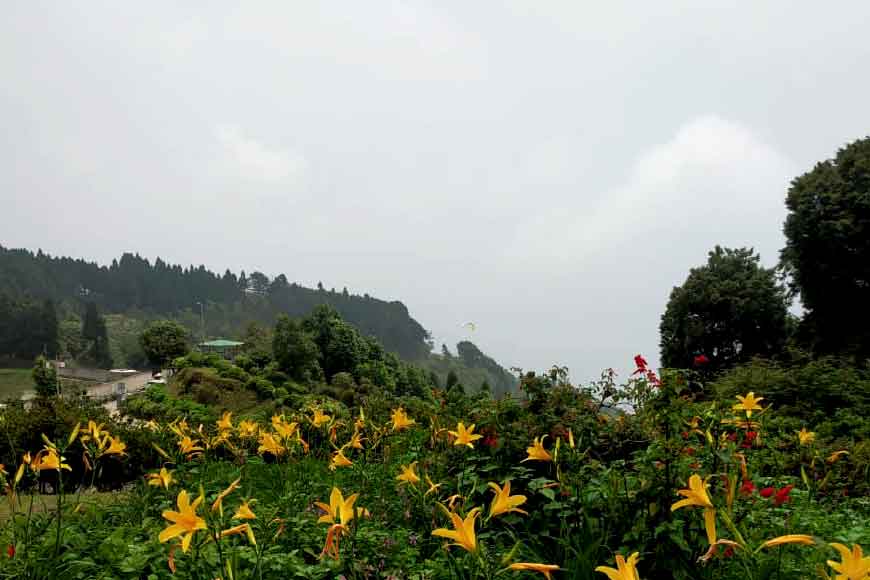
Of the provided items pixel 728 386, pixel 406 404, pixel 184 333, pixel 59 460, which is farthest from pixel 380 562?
pixel 184 333

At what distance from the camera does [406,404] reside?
23.0 feet

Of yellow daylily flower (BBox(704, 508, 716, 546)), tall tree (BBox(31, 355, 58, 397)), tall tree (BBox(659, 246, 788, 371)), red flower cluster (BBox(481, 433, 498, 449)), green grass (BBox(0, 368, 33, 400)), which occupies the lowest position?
green grass (BBox(0, 368, 33, 400))

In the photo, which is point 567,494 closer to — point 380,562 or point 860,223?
point 380,562

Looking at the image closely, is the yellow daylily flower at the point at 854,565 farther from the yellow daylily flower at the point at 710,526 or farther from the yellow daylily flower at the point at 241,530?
the yellow daylily flower at the point at 241,530

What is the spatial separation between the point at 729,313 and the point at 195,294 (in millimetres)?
115388

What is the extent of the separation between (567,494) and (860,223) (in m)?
16.6

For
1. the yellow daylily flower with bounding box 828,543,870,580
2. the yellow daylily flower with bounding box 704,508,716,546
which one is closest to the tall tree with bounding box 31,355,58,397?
the yellow daylily flower with bounding box 704,508,716,546

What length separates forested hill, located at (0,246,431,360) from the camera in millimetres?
98131

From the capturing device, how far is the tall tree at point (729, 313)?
19094 mm

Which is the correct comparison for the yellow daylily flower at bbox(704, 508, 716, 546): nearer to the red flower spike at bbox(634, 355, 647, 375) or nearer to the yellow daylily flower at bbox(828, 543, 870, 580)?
the yellow daylily flower at bbox(828, 543, 870, 580)

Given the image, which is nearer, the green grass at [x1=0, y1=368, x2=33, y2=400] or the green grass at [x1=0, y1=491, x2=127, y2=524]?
the green grass at [x1=0, y1=491, x2=127, y2=524]

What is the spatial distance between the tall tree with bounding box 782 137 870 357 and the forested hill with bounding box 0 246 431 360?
89532 mm

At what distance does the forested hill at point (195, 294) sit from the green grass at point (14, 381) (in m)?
33.1

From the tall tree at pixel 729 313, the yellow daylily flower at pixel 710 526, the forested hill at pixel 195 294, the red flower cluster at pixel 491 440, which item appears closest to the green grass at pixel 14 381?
the forested hill at pixel 195 294
